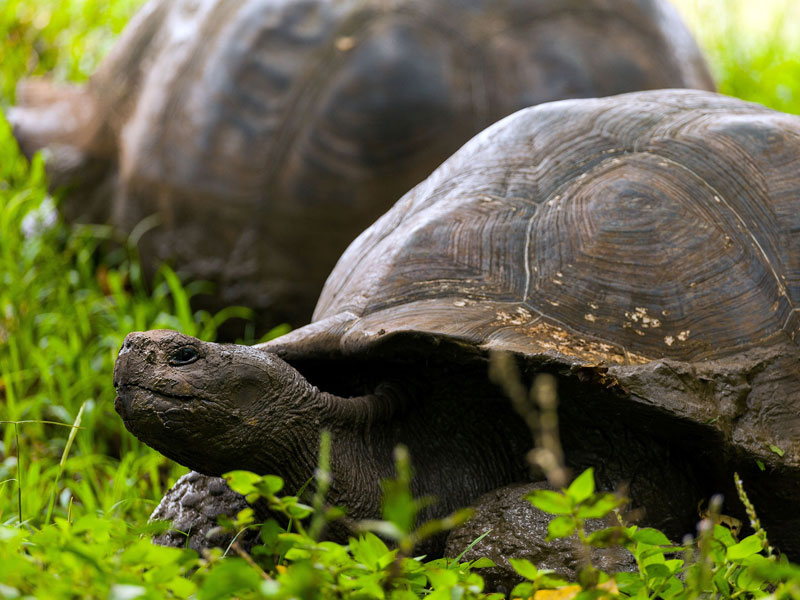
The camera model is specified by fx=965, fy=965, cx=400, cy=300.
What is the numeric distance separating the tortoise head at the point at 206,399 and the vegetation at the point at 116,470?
0.17m

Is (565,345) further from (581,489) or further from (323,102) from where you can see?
(323,102)

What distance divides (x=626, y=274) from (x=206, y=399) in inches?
40.9

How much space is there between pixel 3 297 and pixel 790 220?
10.9 feet

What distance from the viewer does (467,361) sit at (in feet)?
7.00

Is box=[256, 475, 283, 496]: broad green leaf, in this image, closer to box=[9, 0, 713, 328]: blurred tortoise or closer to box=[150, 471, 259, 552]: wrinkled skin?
box=[150, 471, 259, 552]: wrinkled skin

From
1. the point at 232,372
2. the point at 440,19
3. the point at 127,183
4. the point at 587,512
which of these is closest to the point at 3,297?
the point at 127,183

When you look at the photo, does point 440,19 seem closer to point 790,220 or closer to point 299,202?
point 299,202

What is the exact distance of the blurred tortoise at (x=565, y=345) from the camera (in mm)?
2113

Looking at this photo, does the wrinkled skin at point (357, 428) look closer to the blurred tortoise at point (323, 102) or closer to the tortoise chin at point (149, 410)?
the tortoise chin at point (149, 410)

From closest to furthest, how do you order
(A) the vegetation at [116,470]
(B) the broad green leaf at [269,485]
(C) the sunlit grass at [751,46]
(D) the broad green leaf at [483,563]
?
(A) the vegetation at [116,470] < (B) the broad green leaf at [269,485] < (D) the broad green leaf at [483,563] < (C) the sunlit grass at [751,46]

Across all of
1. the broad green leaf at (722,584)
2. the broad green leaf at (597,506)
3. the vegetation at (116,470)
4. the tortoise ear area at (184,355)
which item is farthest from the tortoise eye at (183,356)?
the broad green leaf at (722,584)

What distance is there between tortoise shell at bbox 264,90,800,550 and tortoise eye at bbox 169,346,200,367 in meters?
0.34

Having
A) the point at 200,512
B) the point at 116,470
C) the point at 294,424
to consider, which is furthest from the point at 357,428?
the point at 116,470

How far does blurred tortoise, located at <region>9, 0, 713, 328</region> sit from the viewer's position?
4.25m
